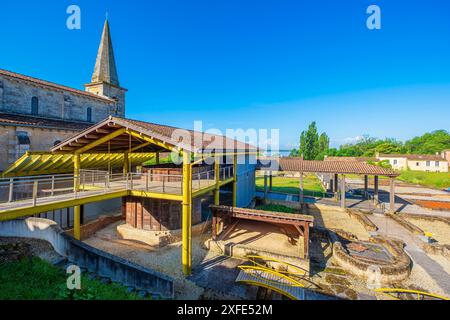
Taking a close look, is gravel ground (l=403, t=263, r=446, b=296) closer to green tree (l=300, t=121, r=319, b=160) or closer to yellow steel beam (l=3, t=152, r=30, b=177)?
yellow steel beam (l=3, t=152, r=30, b=177)

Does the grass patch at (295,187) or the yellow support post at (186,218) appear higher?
the yellow support post at (186,218)

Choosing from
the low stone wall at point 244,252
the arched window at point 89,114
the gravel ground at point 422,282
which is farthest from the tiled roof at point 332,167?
the arched window at point 89,114

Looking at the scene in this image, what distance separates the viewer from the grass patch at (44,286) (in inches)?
223

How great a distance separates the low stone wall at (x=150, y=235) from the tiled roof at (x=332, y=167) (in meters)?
12.1

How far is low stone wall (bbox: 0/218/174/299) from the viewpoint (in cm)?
690

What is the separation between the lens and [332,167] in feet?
65.1

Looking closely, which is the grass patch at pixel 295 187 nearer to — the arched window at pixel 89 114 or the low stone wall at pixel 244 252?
the low stone wall at pixel 244 252

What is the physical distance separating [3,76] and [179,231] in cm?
1983

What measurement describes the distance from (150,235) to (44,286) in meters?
5.69

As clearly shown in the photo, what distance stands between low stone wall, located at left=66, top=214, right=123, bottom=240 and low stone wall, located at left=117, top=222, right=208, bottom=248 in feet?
5.17

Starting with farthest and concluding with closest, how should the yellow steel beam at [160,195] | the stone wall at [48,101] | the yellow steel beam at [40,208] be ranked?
1. the stone wall at [48,101]
2. the yellow steel beam at [160,195]
3. the yellow steel beam at [40,208]

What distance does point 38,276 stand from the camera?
21.2 ft
